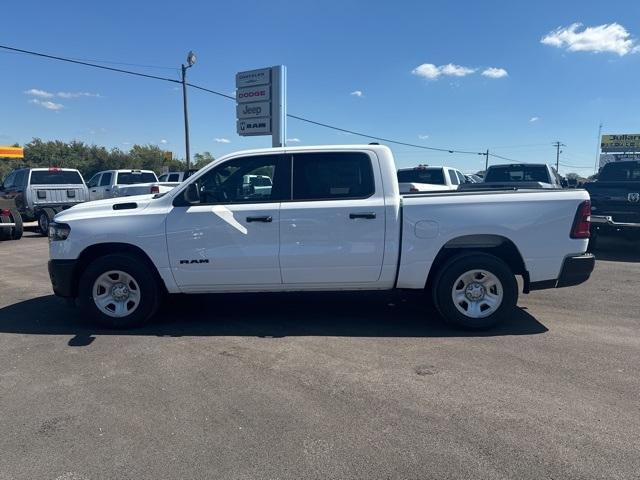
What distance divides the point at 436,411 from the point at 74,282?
404cm

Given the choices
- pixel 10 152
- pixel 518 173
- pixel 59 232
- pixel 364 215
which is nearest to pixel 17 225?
pixel 59 232

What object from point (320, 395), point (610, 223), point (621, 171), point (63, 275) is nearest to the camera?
point (320, 395)

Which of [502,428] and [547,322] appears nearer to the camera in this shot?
[502,428]

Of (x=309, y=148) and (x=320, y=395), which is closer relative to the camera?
(x=320, y=395)

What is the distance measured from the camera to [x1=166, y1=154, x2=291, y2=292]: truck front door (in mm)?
4988

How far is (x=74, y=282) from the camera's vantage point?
519 centimetres

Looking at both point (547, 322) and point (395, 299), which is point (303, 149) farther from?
point (547, 322)

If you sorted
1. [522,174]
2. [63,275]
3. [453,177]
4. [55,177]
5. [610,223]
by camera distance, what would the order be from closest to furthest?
[63,275], [610,223], [522,174], [453,177], [55,177]

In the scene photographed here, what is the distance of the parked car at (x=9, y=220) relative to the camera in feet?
40.9

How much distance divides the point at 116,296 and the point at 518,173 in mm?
10823

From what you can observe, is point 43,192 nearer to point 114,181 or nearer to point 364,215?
point 114,181

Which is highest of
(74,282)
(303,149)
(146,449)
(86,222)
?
(303,149)

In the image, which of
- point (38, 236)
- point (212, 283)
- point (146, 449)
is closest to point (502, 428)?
point (146, 449)

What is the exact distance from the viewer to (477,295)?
5.05 meters
